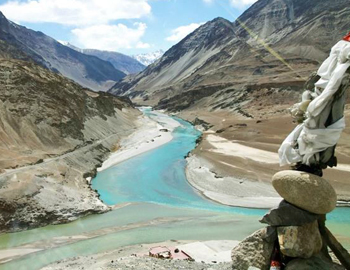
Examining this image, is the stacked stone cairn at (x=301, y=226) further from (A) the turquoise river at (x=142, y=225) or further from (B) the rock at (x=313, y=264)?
(A) the turquoise river at (x=142, y=225)

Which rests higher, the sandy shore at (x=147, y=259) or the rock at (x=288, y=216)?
the rock at (x=288, y=216)

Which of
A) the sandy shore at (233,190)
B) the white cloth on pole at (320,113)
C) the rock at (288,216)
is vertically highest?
the white cloth on pole at (320,113)

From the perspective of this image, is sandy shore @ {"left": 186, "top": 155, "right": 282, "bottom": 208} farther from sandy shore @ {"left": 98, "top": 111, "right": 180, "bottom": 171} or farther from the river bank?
sandy shore @ {"left": 98, "top": 111, "right": 180, "bottom": 171}

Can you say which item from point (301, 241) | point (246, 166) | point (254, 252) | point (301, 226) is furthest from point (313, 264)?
point (246, 166)

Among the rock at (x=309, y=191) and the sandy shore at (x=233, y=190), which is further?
the sandy shore at (x=233, y=190)

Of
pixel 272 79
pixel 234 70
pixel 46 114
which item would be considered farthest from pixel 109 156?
pixel 234 70

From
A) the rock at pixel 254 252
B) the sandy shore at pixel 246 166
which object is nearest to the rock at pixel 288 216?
the rock at pixel 254 252

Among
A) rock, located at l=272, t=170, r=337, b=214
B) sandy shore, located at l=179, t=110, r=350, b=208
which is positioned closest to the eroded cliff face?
sandy shore, located at l=179, t=110, r=350, b=208

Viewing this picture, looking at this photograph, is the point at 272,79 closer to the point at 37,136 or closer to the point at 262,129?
the point at 262,129
